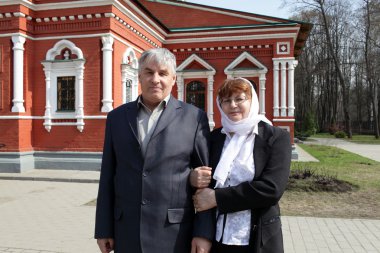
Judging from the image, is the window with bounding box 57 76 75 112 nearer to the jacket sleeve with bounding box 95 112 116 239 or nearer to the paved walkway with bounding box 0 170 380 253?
the paved walkway with bounding box 0 170 380 253

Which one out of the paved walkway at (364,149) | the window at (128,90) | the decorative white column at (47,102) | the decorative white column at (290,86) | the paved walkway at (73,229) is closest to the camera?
the paved walkway at (73,229)

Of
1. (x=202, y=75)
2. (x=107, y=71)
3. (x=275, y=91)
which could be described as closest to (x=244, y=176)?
(x=107, y=71)

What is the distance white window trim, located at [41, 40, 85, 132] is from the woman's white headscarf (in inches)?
411

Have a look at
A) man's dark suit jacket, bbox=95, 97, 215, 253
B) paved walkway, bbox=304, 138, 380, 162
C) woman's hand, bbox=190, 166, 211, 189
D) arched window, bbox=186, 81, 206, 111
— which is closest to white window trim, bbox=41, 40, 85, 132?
arched window, bbox=186, 81, 206, 111

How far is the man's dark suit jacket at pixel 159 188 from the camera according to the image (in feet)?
7.87

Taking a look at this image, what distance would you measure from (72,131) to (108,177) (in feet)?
33.8

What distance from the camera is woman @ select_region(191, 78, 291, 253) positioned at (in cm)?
232

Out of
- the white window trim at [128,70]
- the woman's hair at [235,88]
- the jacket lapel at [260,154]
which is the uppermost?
the white window trim at [128,70]

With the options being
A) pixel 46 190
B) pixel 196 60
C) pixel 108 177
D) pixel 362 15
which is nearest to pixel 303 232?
pixel 108 177

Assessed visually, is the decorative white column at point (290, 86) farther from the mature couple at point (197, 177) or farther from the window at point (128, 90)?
the mature couple at point (197, 177)

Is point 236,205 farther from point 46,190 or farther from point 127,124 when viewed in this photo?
point 46,190

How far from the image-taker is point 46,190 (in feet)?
29.7

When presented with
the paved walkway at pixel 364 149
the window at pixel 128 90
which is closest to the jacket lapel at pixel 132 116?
the window at pixel 128 90

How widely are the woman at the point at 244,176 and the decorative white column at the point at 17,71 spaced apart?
1102 centimetres
